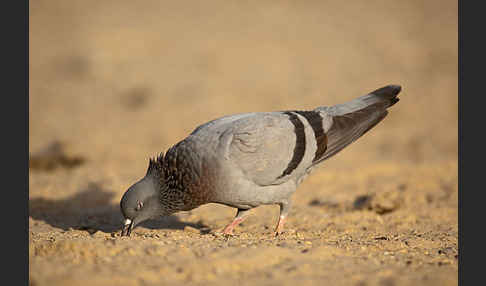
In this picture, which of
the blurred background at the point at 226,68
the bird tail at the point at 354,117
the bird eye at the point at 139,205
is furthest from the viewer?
the blurred background at the point at 226,68

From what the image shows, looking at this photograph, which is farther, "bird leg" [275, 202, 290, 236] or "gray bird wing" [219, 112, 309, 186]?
"bird leg" [275, 202, 290, 236]

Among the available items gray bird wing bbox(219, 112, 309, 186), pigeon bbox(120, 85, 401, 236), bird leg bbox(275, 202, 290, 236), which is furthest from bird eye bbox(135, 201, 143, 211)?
bird leg bbox(275, 202, 290, 236)

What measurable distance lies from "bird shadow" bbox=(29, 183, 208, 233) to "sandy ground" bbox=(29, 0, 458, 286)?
4 cm

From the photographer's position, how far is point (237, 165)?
4.99 meters

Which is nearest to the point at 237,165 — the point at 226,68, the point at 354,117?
the point at 354,117

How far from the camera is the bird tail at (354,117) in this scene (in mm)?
5738

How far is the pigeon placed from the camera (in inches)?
196

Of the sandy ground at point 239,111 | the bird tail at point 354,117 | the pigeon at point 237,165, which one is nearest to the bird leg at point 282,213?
the pigeon at point 237,165

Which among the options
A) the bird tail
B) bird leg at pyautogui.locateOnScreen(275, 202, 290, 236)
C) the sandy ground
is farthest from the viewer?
the bird tail

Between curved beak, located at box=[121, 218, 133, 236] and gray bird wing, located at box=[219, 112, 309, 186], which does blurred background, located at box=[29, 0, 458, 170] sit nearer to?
curved beak, located at box=[121, 218, 133, 236]

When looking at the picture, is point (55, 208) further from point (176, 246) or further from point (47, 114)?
point (47, 114)

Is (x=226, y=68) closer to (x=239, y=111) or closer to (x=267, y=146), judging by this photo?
(x=239, y=111)

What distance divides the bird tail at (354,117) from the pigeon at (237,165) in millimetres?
16

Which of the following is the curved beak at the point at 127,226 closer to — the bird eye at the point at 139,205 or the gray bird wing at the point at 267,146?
the bird eye at the point at 139,205
